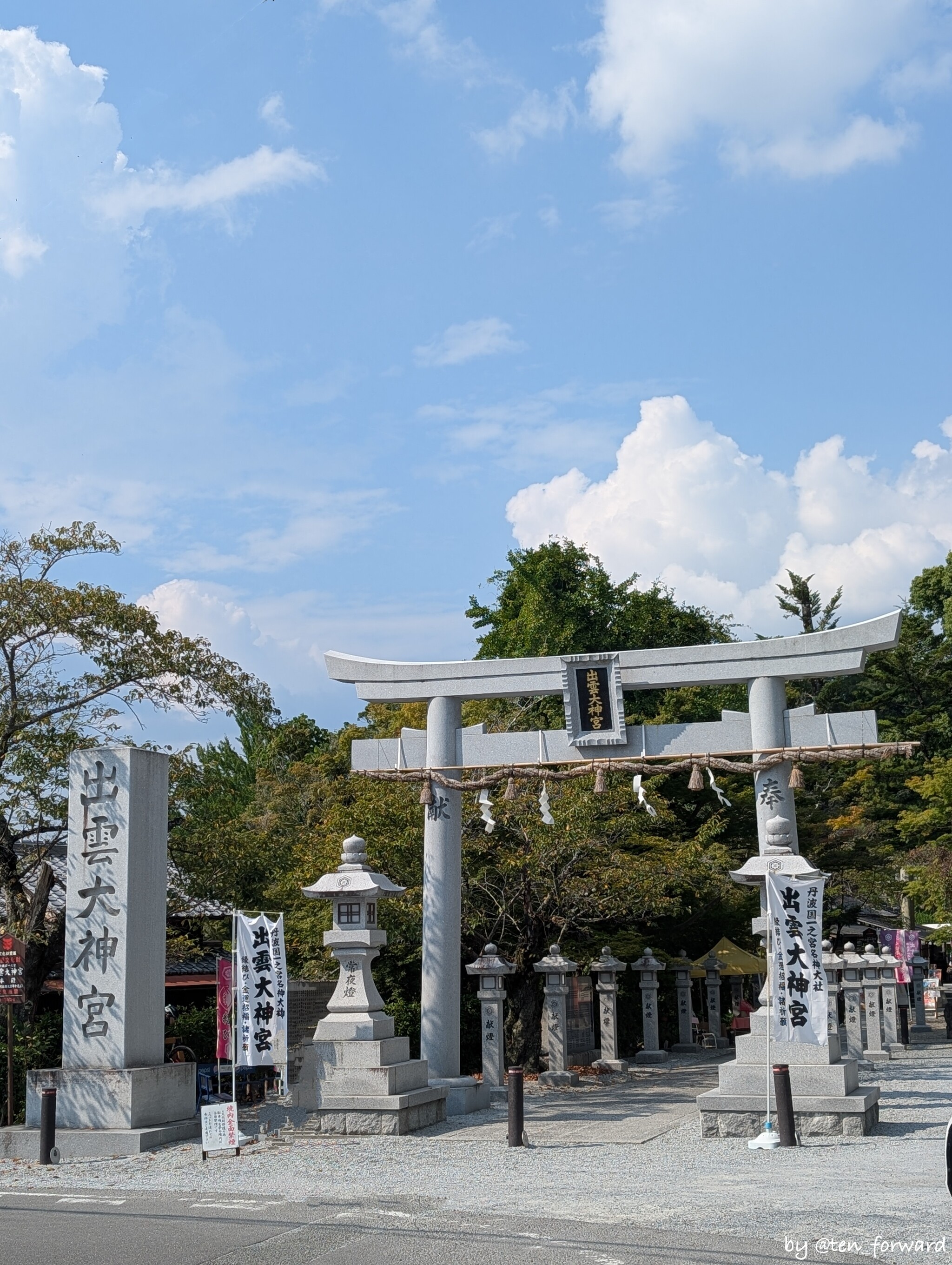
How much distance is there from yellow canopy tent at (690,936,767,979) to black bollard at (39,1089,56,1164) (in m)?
19.6

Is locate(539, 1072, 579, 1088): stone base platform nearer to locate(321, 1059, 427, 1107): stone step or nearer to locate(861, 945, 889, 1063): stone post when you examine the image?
locate(321, 1059, 427, 1107): stone step

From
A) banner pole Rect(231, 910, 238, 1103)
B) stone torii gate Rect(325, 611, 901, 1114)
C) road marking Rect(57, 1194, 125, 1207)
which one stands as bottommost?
road marking Rect(57, 1194, 125, 1207)

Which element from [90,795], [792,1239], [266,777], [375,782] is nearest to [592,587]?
[266,777]

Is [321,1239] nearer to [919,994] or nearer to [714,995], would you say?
[714,995]

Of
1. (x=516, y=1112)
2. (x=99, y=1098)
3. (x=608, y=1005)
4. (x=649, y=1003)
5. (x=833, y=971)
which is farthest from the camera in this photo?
(x=649, y=1003)

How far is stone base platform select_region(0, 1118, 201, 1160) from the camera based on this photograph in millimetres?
13953

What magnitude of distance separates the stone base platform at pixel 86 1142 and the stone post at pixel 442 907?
4.45m

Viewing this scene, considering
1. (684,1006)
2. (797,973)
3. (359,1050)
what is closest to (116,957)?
(359,1050)

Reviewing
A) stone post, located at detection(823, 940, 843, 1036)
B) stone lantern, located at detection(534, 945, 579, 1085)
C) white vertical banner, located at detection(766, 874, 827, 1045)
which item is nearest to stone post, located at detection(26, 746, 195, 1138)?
white vertical banner, located at detection(766, 874, 827, 1045)

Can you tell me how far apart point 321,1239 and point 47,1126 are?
6069mm

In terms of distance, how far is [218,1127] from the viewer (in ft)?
44.9

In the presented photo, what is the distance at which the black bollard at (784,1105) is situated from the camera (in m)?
12.7

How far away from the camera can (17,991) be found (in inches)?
599

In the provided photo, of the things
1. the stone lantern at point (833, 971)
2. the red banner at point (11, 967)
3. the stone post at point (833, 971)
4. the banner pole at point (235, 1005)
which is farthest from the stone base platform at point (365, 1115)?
the stone post at point (833, 971)
